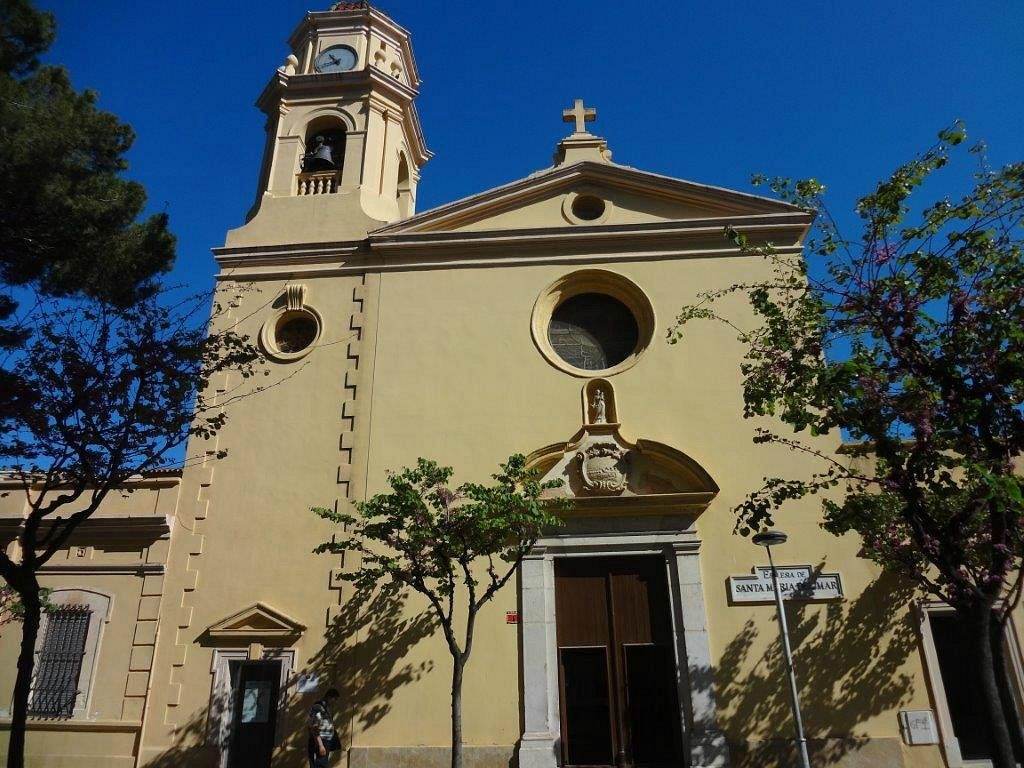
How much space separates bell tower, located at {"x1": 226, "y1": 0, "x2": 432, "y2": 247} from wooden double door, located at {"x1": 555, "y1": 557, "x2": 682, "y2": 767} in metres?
7.81

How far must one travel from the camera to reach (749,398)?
27.0ft

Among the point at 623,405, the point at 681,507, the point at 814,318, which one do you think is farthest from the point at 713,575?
the point at 814,318

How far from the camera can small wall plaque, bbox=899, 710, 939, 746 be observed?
1027 centimetres

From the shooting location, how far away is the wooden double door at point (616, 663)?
421 inches

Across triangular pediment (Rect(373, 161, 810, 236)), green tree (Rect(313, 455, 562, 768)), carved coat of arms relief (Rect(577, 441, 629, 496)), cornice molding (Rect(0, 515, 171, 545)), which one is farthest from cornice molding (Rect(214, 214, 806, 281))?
green tree (Rect(313, 455, 562, 768))

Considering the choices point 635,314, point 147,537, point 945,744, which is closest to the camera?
point 945,744

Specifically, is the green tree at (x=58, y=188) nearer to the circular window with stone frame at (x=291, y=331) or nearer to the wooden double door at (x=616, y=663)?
the circular window with stone frame at (x=291, y=331)

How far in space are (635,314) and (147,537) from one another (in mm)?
8905

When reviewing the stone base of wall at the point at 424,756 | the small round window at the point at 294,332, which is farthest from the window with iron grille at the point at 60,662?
the small round window at the point at 294,332

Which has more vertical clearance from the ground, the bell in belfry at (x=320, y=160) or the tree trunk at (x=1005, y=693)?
the bell in belfry at (x=320, y=160)

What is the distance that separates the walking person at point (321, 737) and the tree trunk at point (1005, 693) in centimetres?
760

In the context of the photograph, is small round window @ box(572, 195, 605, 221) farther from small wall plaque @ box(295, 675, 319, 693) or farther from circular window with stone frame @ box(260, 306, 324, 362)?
small wall plaque @ box(295, 675, 319, 693)

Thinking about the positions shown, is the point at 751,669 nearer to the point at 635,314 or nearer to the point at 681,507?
the point at 681,507

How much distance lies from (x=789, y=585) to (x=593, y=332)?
209 inches
